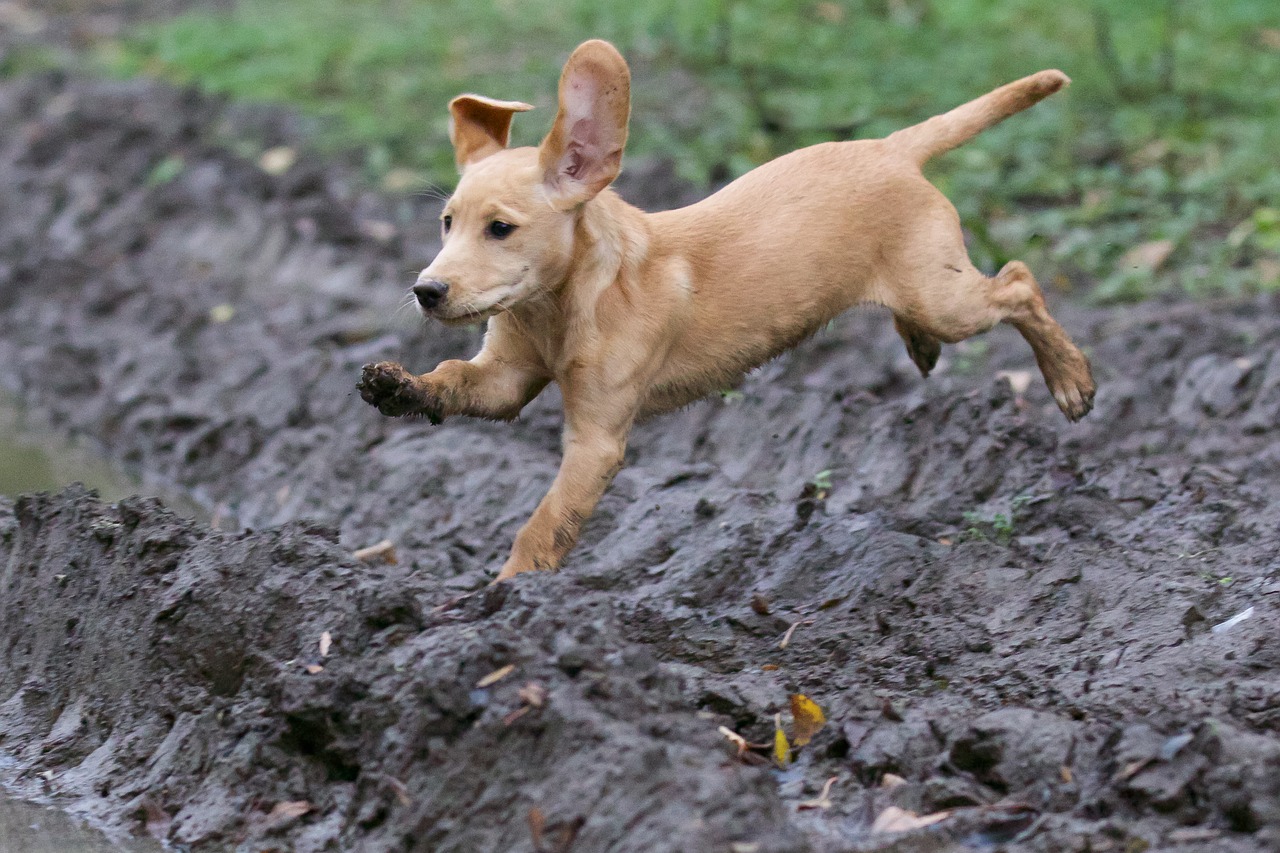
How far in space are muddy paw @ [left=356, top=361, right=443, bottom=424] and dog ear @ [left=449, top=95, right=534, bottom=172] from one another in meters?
0.84

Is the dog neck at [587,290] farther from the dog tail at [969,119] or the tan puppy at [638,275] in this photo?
the dog tail at [969,119]

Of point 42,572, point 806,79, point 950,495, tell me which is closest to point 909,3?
point 806,79

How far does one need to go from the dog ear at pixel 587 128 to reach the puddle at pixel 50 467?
3230 mm

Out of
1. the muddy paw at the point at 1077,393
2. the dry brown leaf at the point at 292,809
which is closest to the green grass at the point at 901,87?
the muddy paw at the point at 1077,393

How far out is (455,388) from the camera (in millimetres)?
4992

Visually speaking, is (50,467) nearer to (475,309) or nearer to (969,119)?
(475,309)

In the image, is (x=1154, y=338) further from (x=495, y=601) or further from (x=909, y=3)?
(x=909, y=3)

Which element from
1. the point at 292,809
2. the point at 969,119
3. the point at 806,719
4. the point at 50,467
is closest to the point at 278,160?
the point at 50,467

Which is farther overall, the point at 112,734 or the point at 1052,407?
the point at 1052,407

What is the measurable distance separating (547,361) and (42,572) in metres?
1.88

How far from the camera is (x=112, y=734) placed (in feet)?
15.7

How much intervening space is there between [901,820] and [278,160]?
791 centimetres

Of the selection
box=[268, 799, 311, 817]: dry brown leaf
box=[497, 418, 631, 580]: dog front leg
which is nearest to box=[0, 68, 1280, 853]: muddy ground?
box=[268, 799, 311, 817]: dry brown leaf

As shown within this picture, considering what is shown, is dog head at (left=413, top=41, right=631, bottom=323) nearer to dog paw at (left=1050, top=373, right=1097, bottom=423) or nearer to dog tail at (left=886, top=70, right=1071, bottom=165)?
dog tail at (left=886, top=70, right=1071, bottom=165)
